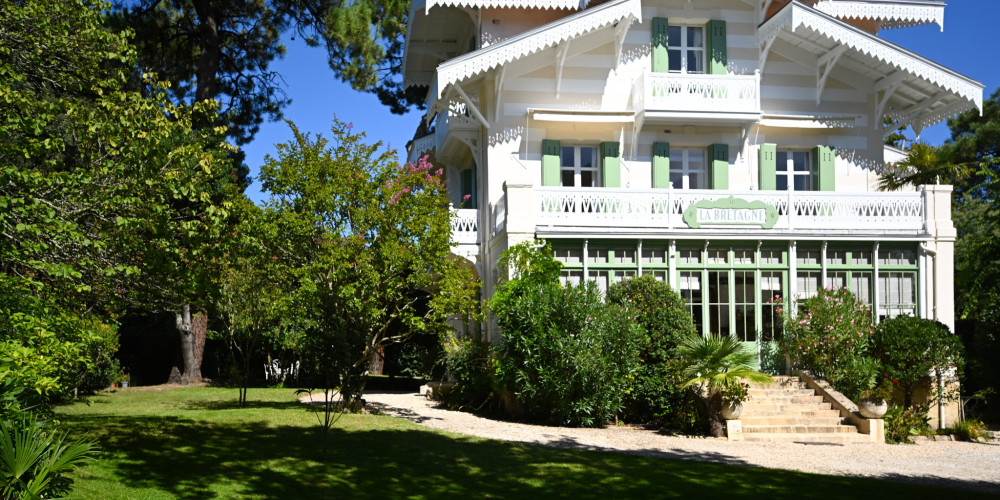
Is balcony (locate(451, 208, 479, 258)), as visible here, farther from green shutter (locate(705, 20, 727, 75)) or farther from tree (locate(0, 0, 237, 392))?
tree (locate(0, 0, 237, 392))

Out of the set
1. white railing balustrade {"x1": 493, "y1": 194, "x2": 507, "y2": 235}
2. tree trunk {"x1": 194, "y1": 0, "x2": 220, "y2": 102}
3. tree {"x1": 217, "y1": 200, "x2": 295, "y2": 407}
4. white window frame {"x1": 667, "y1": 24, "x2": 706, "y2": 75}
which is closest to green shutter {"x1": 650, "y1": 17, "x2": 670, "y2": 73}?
white window frame {"x1": 667, "y1": 24, "x2": 706, "y2": 75}

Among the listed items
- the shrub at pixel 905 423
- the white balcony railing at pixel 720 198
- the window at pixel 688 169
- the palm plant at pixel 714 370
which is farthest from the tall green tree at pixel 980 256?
the window at pixel 688 169

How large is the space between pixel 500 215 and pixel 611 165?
3.44m

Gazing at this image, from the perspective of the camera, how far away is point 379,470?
36.8ft

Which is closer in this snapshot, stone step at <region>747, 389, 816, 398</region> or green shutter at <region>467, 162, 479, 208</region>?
stone step at <region>747, 389, 816, 398</region>

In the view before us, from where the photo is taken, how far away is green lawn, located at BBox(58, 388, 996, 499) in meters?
10.0

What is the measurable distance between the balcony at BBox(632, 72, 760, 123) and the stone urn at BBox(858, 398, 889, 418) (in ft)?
25.6

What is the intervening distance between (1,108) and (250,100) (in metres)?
21.7

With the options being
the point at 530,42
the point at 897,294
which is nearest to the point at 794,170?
the point at 897,294

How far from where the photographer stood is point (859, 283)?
19.9 metres

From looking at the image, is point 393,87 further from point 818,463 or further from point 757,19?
point 818,463

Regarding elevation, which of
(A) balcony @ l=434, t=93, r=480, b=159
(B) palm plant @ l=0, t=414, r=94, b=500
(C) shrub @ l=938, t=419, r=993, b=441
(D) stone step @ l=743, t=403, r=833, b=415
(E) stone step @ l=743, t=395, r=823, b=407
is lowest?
(C) shrub @ l=938, t=419, r=993, b=441

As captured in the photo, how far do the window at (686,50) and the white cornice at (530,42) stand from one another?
7.26 feet

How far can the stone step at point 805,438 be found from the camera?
15477 millimetres
